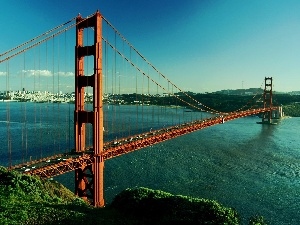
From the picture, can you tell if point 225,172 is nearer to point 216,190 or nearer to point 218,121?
point 216,190

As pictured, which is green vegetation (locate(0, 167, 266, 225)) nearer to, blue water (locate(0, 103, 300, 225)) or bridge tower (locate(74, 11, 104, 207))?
bridge tower (locate(74, 11, 104, 207))

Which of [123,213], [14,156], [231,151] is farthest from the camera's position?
[231,151]

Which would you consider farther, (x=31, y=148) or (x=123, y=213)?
(x=31, y=148)

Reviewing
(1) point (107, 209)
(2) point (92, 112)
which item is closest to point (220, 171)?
(2) point (92, 112)

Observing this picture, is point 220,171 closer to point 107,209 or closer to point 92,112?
point 92,112

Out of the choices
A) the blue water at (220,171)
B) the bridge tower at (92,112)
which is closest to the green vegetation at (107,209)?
the bridge tower at (92,112)

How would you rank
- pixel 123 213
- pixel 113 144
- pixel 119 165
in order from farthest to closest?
pixel 119 165
pixel 113 144
pixel 123 213

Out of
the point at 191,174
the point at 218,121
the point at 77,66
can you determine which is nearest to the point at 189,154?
the point at 218,121
